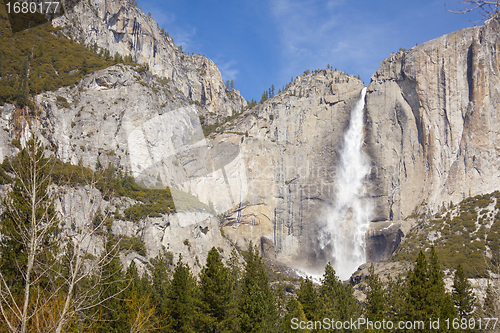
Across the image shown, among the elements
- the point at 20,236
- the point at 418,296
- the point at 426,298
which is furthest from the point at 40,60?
the point at 426,298

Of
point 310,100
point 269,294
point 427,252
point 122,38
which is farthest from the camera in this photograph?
point 122,38

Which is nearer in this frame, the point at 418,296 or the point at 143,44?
the point at 418,296

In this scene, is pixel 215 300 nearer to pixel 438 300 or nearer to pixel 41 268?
pixel 438 300

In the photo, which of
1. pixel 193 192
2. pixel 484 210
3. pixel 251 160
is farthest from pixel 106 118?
pixel 484 210

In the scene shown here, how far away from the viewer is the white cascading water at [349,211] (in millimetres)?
87438

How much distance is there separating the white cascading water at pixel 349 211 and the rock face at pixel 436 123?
3126 mm

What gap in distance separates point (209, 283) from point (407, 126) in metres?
73.6

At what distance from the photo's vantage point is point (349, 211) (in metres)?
90.6

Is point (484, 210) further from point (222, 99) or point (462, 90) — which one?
point (222, 99)

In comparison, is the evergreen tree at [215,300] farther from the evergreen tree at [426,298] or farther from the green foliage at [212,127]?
the green foliage at [212,127]

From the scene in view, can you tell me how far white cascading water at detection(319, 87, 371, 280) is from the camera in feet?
287

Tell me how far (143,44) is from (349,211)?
77.0 metres

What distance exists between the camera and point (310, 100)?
101 metres
